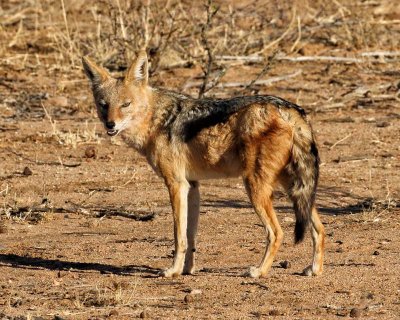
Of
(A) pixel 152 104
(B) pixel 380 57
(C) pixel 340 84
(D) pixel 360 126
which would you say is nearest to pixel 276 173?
(A) pixel 152 104

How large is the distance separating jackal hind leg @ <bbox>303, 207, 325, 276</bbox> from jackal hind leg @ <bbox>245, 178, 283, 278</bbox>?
24 cm

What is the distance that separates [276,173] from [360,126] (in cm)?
571

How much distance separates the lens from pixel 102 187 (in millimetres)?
10852

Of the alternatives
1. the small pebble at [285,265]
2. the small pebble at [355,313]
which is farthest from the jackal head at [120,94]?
the small pebble at [355,313]

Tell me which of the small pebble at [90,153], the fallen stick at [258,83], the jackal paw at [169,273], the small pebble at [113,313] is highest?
the fallen stick at [258,83]

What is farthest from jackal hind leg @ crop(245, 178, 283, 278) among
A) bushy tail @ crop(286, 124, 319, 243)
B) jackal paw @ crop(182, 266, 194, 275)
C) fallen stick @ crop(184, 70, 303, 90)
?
fallen stick @ crop(184, 70, 303, 90)

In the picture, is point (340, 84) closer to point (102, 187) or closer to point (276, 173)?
point (102, 187)

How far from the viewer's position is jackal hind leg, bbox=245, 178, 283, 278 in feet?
25.0

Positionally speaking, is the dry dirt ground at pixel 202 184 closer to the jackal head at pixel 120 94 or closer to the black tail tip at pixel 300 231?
the black tail tip at pixel 300 231

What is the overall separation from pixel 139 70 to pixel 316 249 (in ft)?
6.67

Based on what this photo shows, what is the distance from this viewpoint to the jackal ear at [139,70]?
8.63m

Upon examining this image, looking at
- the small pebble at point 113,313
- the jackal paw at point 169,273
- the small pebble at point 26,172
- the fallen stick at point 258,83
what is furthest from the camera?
the fallen stick at point 258,83

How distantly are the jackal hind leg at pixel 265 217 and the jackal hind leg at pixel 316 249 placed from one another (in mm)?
245

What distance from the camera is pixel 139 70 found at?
8680 millimetres
